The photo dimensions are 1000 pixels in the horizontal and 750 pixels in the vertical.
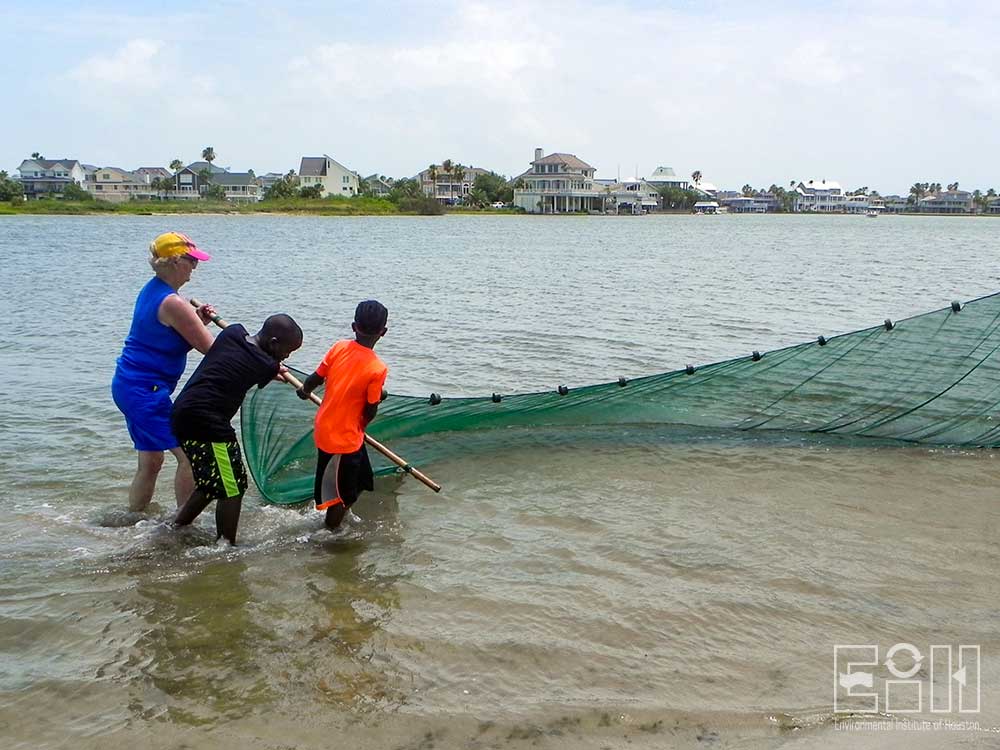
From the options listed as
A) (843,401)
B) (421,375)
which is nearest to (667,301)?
(421,375)

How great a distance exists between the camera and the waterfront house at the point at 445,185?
128 meters

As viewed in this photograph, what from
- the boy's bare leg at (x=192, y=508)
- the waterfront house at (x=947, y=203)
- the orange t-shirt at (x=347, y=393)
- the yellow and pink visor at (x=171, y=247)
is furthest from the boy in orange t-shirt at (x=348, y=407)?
the waterfront house at (x=947, y=203)

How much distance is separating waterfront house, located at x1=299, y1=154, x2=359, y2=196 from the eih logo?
121055 mm

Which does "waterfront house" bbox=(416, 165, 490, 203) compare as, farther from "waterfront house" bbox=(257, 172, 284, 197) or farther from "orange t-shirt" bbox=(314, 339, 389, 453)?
"orange t-shirt" bbox=(314, 339, 389, 453)

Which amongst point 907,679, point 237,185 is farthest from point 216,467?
point 237,185

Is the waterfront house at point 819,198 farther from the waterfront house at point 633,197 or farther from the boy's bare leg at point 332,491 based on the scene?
the boy's bare leg at point 332,491

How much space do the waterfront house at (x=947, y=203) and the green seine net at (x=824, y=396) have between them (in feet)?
638

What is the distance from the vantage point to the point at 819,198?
641 feet

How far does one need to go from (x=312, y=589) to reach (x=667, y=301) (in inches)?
651

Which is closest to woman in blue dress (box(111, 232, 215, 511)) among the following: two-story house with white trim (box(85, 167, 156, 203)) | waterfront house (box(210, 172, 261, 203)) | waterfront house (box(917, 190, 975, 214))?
waterfront house (box(210, 172, 261, 203))

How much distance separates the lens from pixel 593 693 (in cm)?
391

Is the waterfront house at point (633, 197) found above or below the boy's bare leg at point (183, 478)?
above

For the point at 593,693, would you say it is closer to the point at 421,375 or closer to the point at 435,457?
the point at 435,457

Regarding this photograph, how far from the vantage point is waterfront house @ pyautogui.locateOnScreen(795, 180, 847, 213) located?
639 feet
